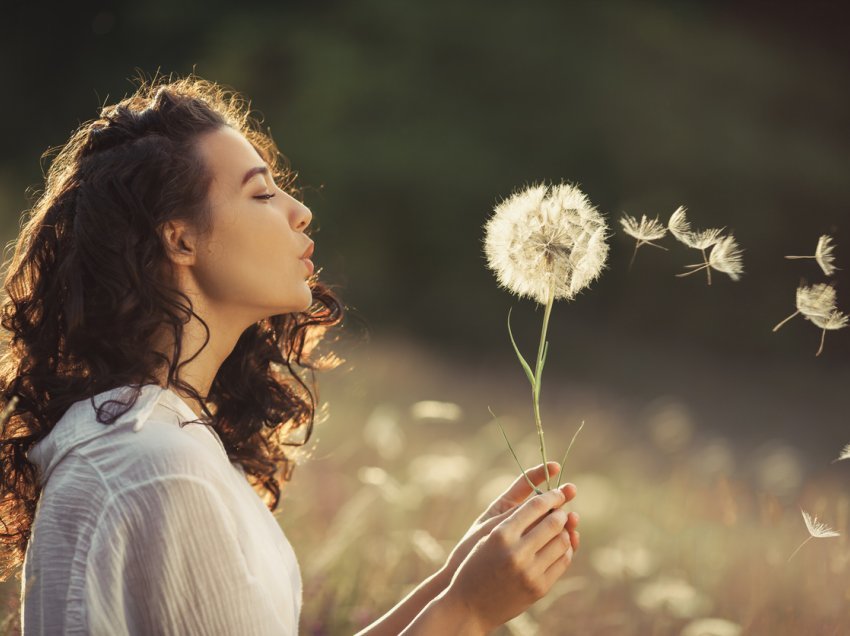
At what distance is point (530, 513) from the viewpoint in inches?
69.9

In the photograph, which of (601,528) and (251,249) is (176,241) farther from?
(601,528)

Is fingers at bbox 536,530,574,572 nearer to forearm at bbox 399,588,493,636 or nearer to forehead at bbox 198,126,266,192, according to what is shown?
forearm at bbox 399,588,493,636

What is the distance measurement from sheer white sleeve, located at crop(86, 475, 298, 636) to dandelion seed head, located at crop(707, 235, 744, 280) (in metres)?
1.27

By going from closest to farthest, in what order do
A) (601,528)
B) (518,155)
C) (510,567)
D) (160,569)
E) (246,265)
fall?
(160,569)
(510,567)
(246,265)
(601,528)
(518,155)

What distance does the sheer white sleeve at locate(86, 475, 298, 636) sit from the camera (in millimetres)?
1570

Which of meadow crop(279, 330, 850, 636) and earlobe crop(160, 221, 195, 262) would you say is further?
meadow crop(279, 330, 850, 636)

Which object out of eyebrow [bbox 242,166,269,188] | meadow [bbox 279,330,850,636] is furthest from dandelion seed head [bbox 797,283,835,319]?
eyebrow [bbox 242,166,269,188]

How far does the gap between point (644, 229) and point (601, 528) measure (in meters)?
2.68

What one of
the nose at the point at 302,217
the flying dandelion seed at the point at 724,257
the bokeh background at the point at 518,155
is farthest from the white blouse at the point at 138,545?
the bokeh background at the point at 518,155

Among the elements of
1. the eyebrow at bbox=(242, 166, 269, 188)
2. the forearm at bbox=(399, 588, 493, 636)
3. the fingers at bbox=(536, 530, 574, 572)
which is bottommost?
the forearm at bbox=(399, 588, 493, 636)

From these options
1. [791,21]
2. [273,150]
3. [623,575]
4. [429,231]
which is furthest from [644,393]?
[273,150]

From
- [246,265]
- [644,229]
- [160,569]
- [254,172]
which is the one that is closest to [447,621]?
[160,569]

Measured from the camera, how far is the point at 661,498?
461 centimetres

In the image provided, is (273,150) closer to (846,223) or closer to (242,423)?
(242,423)
